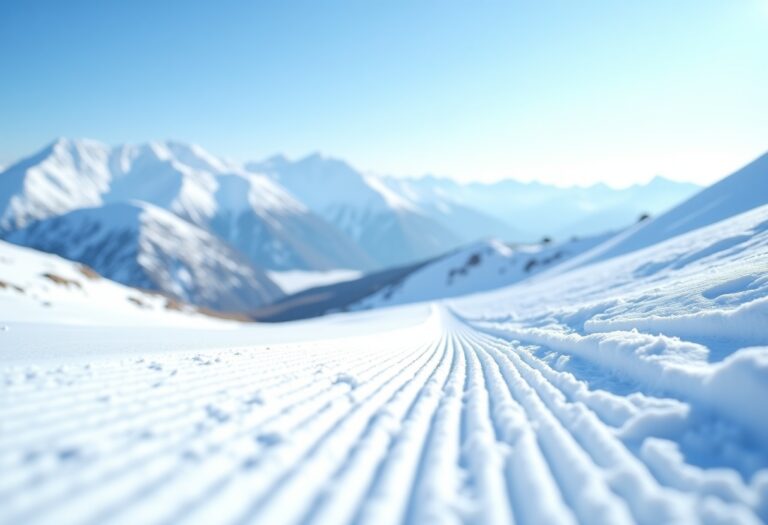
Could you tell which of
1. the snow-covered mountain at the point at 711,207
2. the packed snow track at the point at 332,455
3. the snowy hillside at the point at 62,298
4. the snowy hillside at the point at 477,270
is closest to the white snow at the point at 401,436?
the packed snow track at the point at 332,455

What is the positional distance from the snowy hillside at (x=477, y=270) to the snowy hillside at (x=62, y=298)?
49178mm

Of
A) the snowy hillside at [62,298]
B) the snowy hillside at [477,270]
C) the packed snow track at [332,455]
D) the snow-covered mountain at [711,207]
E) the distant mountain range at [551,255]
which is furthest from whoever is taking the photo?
the snowy hillside at [477,270]

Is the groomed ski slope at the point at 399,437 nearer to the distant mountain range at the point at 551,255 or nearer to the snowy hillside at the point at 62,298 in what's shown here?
the snowy hillside at the point at 62,298

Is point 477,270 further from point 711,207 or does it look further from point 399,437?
point 399,437

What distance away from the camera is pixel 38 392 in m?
4.92

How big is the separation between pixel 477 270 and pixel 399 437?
7988cm

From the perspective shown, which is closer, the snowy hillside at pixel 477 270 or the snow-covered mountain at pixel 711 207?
the snow-covered mountain at pixel 711 207

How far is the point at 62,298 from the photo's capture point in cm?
2848

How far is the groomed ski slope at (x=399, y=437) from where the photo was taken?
Result: 2.97m

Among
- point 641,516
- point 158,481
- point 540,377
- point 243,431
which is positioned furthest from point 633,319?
point 158,481

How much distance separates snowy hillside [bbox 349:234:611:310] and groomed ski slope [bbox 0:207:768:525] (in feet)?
222

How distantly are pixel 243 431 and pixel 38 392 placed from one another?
113 inches

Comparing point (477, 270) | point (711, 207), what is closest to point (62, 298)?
point (711, 207)

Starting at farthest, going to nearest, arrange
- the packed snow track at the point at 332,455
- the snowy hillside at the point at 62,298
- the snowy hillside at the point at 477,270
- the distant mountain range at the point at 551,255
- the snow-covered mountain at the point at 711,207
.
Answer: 1. the snowy hillside at the point at 477,270
2. the snow-covered mountain at the point at 711,207
3. the distant mountain range at the point at 551,255
4. the snowy hillside at the point at 62,298
5. the packed snow track at the point at 332,455
